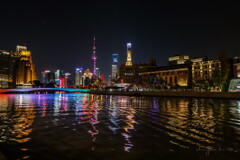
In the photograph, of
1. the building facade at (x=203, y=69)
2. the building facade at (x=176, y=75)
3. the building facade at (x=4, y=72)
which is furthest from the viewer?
the building facade at (x=4, y=72)

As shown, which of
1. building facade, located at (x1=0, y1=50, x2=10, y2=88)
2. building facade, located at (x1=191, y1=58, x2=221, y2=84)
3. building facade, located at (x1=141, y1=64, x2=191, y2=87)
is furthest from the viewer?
building facade, located at (x1=0, y1=50, x2=10, y2=88)

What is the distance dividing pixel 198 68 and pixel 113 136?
454 ft

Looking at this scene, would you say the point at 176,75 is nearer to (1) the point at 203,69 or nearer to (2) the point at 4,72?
(1) the point at 203,69

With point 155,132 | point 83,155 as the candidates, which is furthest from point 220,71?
point 83,155

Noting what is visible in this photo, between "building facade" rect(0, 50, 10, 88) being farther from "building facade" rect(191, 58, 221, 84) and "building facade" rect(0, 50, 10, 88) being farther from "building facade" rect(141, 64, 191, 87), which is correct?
"building facade" rect(191, 58, 221, 84)

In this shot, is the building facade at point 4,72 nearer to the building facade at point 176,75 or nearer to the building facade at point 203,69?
the building facade at point 176,75

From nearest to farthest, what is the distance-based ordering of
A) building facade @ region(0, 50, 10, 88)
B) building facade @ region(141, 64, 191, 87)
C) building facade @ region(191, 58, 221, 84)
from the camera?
building facade @ region(191, 58, 221, 84), building facade @ region(141, 64, 191, 87), building facade @ region(0, 50, 10, 88)

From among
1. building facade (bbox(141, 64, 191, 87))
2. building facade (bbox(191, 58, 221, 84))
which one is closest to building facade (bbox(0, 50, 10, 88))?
Answer: building facade (bbox(141, 64, 191, 87))

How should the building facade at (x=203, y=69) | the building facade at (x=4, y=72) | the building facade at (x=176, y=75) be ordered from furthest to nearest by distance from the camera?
the building facade at (x=4, y=72), the building facade at (x=176, y=75), the building facade at (x=203, y=69)

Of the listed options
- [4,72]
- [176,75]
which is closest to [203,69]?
[176,75]

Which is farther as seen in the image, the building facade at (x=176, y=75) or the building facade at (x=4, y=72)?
the building facade at (x=4, y=72)

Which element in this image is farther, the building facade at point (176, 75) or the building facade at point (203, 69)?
the building facade at point (176, 75)

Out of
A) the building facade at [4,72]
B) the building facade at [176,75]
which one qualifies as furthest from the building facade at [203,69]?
the building facade at [4,72]

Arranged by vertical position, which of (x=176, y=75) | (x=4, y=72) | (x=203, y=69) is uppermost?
(x=4, y=72)
